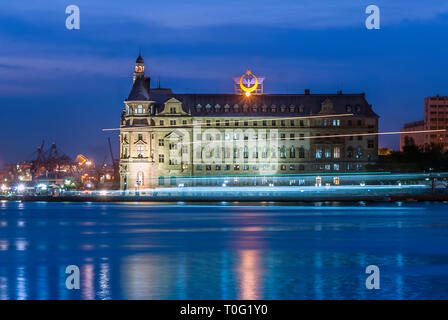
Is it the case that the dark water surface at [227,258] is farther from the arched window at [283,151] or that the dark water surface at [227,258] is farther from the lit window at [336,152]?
the arched window at [283,151]

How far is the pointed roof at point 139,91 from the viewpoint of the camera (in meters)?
154

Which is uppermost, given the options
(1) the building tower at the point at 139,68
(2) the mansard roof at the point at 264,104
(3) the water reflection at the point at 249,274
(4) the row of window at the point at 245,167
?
(1) the building tower at the point at 139,68

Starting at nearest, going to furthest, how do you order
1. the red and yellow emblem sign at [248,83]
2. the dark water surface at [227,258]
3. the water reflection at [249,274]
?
the water reflection at [249,274], the dark water surface at [227,258], the red and yellow emblem sign at [248,83]

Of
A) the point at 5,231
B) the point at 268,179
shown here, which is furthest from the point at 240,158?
the point at 5,231

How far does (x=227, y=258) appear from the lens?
163ft

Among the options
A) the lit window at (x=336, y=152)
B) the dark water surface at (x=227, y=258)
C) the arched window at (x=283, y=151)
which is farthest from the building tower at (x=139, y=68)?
the dark water surface at (x=227, y=258)

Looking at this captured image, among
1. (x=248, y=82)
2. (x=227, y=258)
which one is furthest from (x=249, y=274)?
(x=248, y=82)

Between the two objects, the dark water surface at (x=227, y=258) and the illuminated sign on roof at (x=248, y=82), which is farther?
the illuminated sign on roof at (x=248, y=82)

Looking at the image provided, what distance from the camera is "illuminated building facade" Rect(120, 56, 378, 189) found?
154 m

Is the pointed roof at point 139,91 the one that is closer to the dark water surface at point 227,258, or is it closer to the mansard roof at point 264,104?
the mansard roof at point 264,104

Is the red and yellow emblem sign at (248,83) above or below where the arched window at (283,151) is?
above

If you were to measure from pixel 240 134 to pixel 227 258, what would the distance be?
109956 millimetres

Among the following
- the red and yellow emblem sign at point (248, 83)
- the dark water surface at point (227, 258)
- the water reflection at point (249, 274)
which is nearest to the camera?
the water reflection at point (249, 274)

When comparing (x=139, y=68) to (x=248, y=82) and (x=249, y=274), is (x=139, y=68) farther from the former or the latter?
(x=249, y=274)
